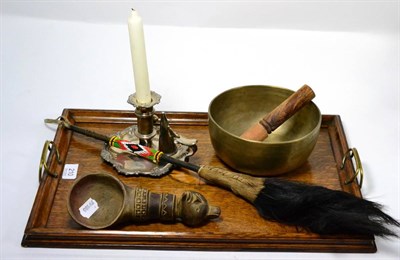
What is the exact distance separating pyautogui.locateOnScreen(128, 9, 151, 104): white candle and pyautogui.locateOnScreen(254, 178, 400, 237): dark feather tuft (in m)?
0.37

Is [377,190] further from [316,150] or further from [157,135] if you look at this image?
[157,135]

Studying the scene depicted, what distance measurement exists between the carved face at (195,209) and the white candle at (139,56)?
0.28m

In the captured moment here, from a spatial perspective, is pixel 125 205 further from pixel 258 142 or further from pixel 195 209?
pixel 258 142

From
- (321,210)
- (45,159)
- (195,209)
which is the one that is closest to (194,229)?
(195,209)

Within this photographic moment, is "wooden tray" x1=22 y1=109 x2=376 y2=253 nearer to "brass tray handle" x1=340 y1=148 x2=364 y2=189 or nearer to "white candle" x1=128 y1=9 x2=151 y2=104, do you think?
"brass tray handle" x1=340 y1=148 x2=364 y2=189

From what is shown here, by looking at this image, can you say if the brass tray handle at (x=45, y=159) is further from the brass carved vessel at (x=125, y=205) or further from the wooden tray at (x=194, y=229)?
the brass carved vessel at (x=125, y=205)

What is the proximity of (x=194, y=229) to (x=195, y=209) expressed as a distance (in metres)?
0.06

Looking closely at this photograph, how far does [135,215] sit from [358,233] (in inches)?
19.3

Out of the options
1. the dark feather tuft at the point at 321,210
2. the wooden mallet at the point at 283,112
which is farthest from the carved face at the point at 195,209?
the wooden mallet at the point at 283,112

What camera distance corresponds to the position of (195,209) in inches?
43.0

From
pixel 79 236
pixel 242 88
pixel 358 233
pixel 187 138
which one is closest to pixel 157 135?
pixel 187 138

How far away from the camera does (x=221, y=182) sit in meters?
1.20

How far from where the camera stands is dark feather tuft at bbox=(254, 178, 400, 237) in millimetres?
1078

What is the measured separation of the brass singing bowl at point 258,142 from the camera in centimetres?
117
